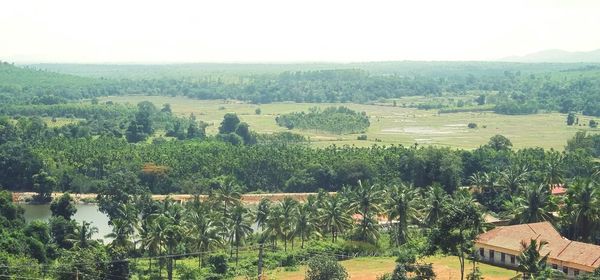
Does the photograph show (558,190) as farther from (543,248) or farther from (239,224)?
(239,224)

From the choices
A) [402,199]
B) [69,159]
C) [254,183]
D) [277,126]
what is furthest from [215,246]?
[277,126]

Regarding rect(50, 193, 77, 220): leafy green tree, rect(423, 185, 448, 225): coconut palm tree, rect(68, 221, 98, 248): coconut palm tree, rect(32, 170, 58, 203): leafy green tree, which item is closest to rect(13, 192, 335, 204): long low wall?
rect(32, 170, 58, 203): leafy green tree

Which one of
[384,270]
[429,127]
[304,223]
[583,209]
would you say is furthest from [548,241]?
[429,127]

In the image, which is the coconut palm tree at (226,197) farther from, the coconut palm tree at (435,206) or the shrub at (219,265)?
the coconut palm tree at (435,206)

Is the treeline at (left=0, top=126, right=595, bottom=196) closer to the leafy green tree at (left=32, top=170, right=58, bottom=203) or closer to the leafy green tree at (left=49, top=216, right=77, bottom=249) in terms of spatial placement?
the leafy green tree at (left=32, top=170, right=58, bottom=203)

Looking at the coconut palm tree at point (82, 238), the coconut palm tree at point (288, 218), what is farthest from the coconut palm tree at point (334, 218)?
the coconut palm tree at point (82, 238)
